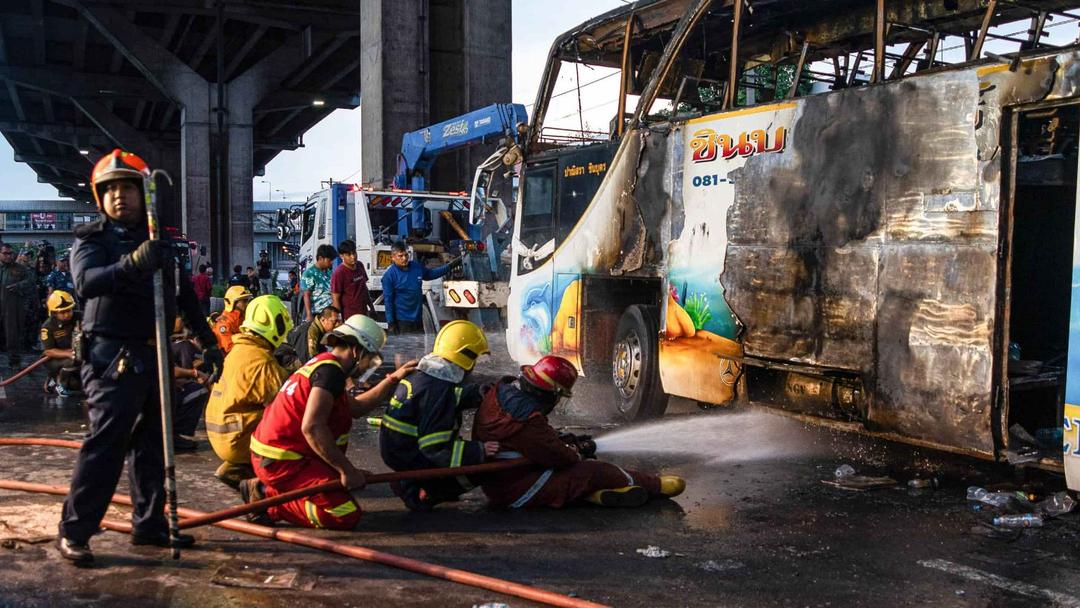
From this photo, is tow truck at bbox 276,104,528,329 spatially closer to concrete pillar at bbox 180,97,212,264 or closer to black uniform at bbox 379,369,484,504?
black uniform at bbox 379,369,484,504

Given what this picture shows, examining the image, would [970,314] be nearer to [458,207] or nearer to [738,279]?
[738,279]

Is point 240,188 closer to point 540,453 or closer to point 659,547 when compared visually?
point 540,453

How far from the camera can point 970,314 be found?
585 cm

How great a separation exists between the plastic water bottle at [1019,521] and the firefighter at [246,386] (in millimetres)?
4215

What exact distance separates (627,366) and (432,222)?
9412 millimetres

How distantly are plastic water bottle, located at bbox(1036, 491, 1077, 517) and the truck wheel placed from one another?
11.7 ft

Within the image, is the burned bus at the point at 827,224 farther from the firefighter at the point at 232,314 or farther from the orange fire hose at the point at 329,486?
the firefighter at the point at 232,314

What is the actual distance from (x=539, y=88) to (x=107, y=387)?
6564 mm

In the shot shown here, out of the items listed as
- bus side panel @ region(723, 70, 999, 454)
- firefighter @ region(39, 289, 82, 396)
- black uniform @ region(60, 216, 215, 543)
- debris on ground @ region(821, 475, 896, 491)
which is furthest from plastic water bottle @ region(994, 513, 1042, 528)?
firefighter @ region(39, 289, 82, 396)

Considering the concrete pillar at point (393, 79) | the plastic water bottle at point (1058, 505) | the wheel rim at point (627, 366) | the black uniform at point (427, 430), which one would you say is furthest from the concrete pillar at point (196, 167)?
the plastic water bottle at point (1058, 505)

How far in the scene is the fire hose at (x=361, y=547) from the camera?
166 inches

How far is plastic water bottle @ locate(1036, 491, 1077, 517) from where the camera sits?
574 cm

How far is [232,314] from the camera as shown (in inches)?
339

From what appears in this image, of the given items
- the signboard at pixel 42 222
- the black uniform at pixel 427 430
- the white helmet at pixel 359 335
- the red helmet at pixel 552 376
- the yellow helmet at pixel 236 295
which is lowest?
the black uniform at pixel 427 430
